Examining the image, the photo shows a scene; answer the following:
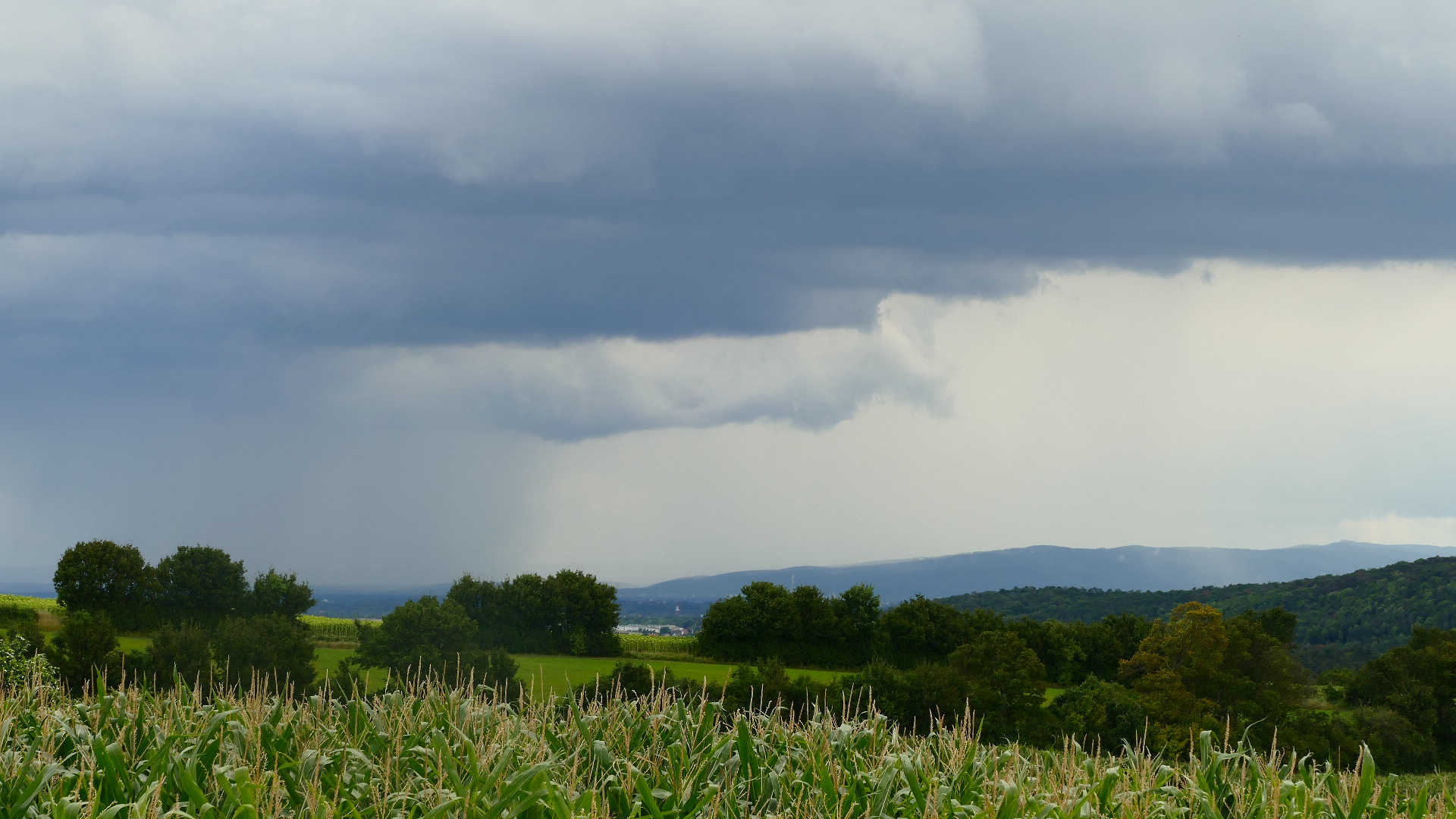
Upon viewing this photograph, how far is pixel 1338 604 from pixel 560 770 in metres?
104

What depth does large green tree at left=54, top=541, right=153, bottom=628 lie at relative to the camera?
6128 centimetres

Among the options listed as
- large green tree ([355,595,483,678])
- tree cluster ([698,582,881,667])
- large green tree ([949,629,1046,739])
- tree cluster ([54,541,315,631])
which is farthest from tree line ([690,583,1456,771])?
tree cluster ([54,541,315,631])

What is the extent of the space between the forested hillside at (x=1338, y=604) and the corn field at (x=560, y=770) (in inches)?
3050

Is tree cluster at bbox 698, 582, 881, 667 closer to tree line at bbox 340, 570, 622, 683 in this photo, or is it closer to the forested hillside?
tree line at bbox 340, 570, 622, 683

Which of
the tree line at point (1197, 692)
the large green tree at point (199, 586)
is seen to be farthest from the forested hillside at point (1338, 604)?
the large green tree at point (199, 586)

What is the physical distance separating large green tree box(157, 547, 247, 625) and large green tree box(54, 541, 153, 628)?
1.00 meters

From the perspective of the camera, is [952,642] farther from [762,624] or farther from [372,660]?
[372,660]

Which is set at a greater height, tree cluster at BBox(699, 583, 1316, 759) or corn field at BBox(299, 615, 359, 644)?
corn field at BBox(299, 615, 359, 644)

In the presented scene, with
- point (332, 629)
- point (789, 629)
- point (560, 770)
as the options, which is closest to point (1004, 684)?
point (789, 629)

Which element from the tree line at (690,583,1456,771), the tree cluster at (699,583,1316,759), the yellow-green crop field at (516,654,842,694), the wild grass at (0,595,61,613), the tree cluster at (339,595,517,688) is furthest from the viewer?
the wild grass at (0,595,61,613)

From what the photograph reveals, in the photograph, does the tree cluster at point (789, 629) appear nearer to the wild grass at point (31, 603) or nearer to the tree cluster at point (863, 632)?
the tree cluster at point (863, 632)

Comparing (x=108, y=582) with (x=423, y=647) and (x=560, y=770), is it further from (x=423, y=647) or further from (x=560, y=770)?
(x=560, y=770)

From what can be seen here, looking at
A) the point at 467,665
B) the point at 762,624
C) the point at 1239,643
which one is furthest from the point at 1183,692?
the point at 467,665

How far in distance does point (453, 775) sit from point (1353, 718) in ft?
211
